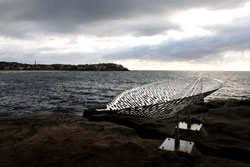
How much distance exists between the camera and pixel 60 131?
9.03 meters

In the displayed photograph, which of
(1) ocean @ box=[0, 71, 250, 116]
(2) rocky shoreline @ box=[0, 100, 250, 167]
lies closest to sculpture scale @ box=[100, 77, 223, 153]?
(2) rocky shoreline @ box=[0, 100, 250, 167]

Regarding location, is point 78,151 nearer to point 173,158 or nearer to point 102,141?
point 102,141

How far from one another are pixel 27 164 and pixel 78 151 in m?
1.57

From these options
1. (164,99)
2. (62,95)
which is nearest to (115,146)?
(164,99)

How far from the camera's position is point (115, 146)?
22.9 feet

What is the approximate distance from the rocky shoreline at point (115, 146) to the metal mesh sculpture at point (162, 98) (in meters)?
1.02

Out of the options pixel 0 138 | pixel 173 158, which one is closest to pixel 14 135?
pixel 0 138

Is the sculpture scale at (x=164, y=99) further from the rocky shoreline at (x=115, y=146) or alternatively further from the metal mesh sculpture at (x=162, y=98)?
the rocky shoreline at (x=115, y=146)

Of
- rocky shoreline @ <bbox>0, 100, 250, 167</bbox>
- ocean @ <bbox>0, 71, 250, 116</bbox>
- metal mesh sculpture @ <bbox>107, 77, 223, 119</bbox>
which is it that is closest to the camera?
metal mesh sculpture @ <bbox>107, 77, 223, 119</bbox>

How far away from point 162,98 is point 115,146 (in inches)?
110

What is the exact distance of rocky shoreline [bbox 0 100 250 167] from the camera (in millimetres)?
5977

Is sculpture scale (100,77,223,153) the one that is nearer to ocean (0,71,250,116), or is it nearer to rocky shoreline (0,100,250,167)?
rocky shoreline (0,100,250,167)

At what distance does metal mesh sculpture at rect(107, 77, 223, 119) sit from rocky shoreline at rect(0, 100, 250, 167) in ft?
3.35

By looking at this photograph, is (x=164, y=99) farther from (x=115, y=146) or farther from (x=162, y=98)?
(x=115, y=146)
